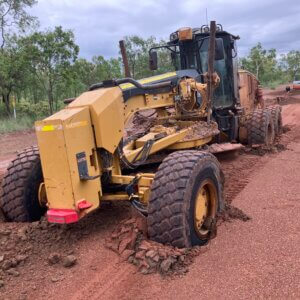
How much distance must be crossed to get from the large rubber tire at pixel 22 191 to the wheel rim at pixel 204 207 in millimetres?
1905

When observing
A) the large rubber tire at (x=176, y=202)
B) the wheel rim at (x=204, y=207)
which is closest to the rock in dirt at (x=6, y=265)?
the large rubber tire at (x=176, y=202)

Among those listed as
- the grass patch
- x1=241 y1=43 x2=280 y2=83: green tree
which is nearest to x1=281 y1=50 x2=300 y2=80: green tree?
x1=241 y1=43 x2=280 y2=83: green tree

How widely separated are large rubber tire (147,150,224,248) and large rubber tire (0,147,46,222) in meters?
1.56

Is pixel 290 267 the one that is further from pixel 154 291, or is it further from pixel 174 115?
pixel 174 115

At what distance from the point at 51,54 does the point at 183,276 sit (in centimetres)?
1750

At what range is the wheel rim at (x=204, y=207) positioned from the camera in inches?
170

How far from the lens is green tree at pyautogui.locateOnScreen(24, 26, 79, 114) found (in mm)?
19109

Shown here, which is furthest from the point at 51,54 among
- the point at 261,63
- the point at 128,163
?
the point at 261,63

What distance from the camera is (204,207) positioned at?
14.8ft

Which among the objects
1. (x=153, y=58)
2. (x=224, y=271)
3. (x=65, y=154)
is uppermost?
(x=153, y=58)

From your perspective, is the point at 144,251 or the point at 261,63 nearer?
the point at 144,251

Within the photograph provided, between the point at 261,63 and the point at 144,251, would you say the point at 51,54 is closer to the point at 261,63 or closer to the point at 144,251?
the point at 144,251

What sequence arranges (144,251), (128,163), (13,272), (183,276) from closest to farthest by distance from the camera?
(183,276) → (13,272) → (144,251) → (128,163)

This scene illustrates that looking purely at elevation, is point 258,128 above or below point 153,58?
below
